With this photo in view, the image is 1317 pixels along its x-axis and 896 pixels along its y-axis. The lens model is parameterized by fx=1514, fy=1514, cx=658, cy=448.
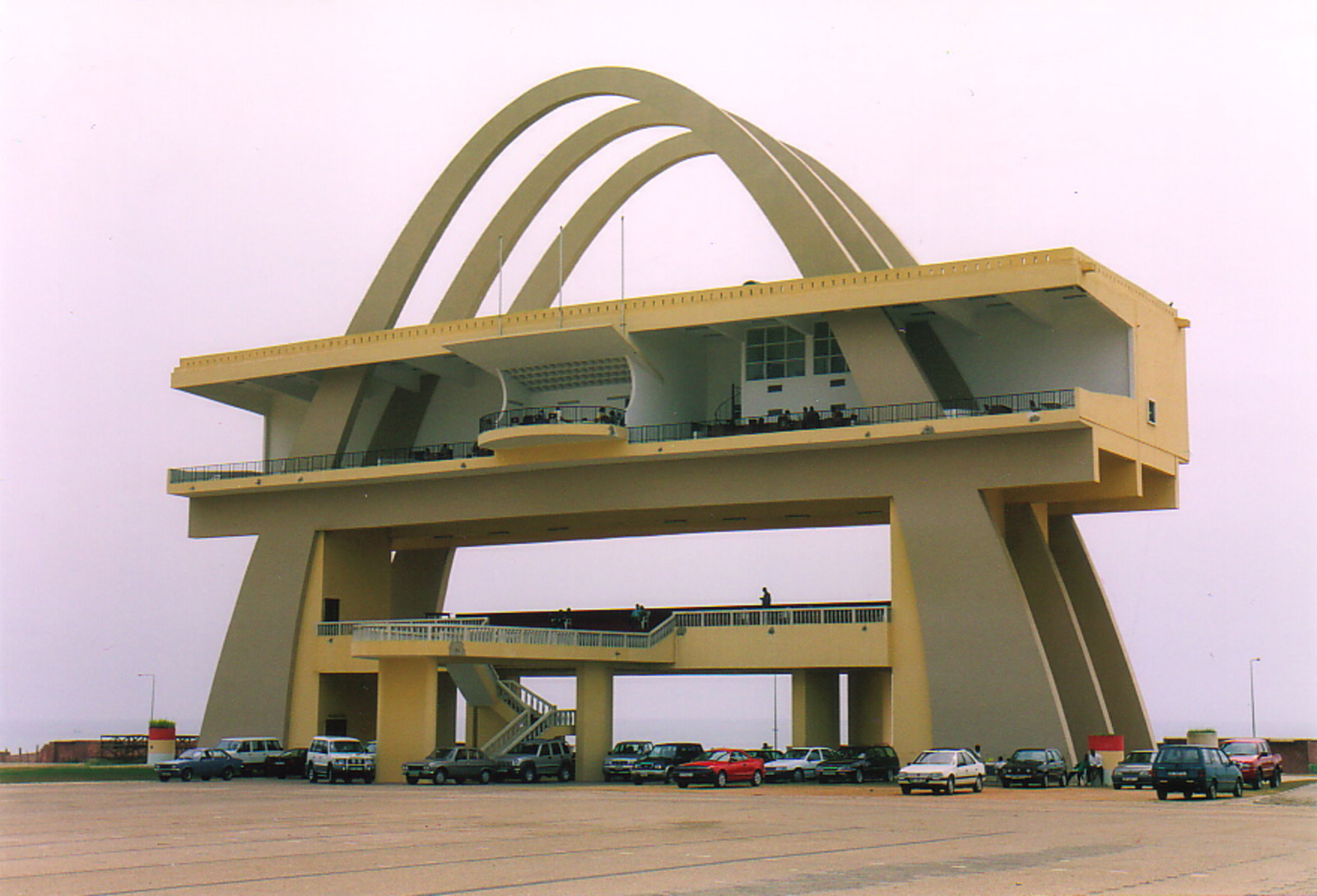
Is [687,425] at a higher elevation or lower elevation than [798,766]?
higher

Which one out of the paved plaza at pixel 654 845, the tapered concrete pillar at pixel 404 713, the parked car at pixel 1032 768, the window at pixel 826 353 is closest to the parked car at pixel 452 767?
the tapered concrete pillar at pixel 404 713

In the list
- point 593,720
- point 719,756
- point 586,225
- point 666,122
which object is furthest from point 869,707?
point 666,122

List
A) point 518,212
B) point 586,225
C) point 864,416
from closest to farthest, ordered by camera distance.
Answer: point 864,416
point 518,212
point 586,225

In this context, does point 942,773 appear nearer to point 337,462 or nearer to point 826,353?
point 826,353

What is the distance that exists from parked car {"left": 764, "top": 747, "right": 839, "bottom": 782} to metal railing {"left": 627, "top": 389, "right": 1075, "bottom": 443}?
10591 mm

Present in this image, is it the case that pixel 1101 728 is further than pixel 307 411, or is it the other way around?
pixel 307 411

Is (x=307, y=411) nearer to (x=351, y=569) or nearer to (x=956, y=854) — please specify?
(x=351, y=569)

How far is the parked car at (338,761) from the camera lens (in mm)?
47250

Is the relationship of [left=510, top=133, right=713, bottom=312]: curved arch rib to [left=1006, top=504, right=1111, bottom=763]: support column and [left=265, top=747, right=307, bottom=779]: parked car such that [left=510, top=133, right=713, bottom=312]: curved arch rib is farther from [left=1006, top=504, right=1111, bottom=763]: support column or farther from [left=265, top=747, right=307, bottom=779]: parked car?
[left=1006, top=504, right=1111, bottom=763]: support column

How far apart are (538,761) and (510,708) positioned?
7568mm

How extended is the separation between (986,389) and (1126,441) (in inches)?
217

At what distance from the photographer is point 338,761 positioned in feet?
155

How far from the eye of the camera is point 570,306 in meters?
54.8

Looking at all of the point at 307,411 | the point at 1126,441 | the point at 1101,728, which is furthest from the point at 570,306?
the point at 1101,728
